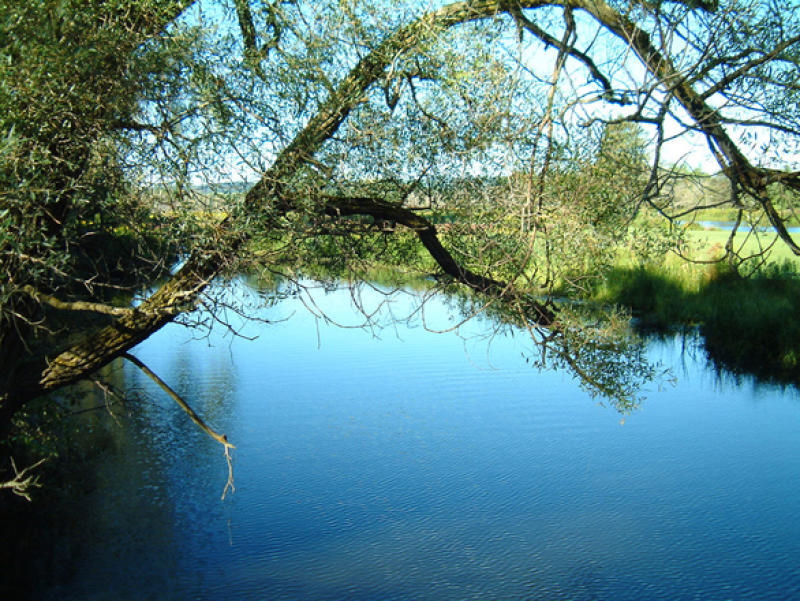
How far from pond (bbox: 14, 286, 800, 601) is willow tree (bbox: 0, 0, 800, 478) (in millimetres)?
528

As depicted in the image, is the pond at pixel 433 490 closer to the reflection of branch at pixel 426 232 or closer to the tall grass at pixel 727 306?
the reflection of branch at pixel 426 232

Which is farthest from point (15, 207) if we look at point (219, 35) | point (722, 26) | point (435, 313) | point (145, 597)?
point (435, 313)

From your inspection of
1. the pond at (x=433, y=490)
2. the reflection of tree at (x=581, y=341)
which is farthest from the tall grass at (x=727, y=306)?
the reflection of tree at (x=581, y=341)

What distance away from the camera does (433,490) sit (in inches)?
231

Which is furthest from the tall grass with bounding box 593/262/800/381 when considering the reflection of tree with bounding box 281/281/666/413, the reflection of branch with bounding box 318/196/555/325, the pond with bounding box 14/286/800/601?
the reflection of branch with bounding box 318/196/555/325

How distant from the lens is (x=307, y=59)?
3.47m

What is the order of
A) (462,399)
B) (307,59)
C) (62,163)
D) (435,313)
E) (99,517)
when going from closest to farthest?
(62,163) → (307,59) → (99,517) → (462,399) → (435,313)

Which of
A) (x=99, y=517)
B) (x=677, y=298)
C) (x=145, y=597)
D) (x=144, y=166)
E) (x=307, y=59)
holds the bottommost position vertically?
(x=145, y=597)

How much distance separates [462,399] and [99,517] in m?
3.92

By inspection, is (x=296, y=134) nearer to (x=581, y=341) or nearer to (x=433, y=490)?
(x=581, y=341)

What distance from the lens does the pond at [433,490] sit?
4652 millimetres

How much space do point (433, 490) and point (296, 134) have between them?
3335 millimetres

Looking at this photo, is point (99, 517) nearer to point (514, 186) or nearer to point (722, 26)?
point (514, 186)

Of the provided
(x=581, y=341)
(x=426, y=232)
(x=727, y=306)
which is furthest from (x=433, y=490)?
(x=727, y=306)
